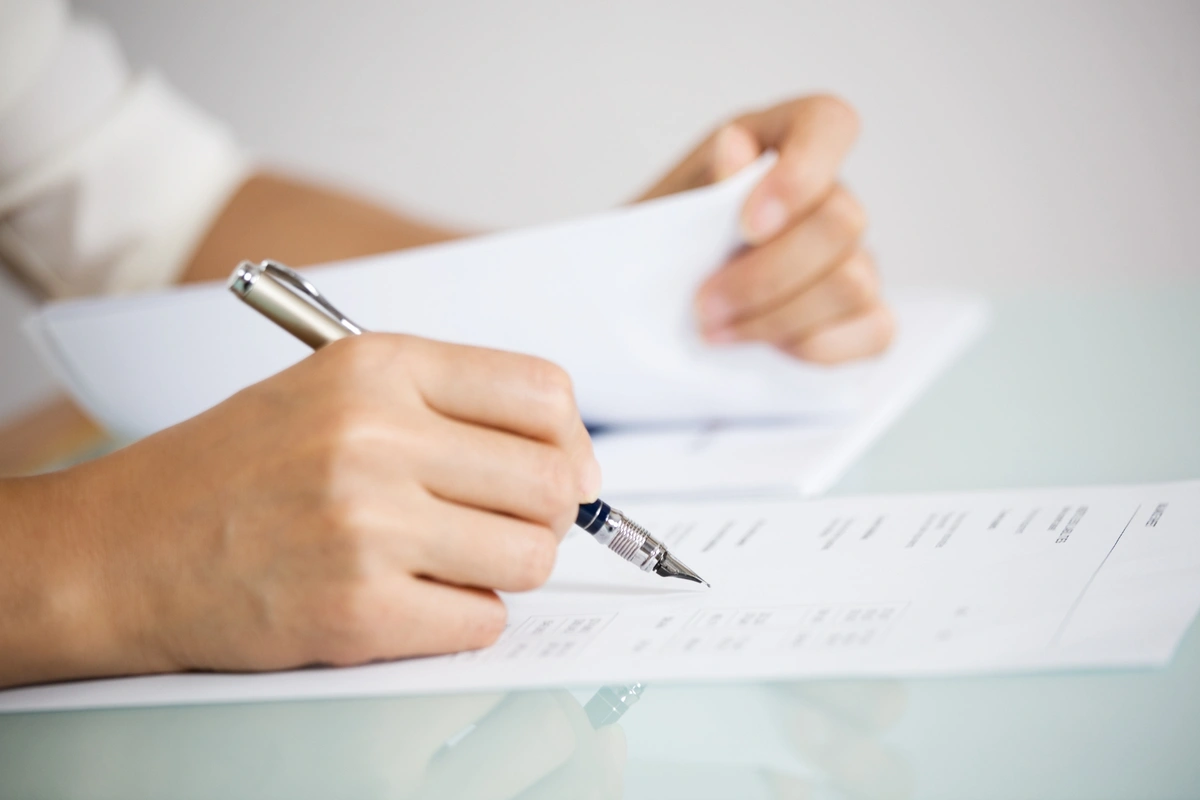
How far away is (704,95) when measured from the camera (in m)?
1.62

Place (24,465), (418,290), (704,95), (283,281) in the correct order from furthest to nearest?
(704,95) → (24,465) → (418,290) → (283,281)

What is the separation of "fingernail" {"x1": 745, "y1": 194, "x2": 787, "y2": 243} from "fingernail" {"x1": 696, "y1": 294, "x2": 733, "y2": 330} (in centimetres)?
4

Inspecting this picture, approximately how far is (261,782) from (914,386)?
0.46 meters

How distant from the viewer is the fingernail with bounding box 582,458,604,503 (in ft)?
1.28

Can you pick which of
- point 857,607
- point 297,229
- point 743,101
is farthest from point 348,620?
point 743,101

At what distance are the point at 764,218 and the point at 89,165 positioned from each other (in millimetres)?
622

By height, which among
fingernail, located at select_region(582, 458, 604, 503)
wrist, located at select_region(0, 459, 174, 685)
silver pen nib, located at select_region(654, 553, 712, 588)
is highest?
wrist, located at select_region(0, 459, 174, 685)

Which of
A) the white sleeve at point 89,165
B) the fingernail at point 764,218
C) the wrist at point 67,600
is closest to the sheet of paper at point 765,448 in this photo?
the fingernail at point 764,218

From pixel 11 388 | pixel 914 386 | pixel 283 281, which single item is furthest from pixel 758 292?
pixel 11 388

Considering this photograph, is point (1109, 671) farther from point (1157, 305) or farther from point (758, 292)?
point (1157, 305)

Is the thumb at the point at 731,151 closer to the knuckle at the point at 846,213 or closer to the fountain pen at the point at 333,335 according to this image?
the knuckle at the point at 846,213

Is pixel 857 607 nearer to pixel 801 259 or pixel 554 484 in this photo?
pixel 554 484

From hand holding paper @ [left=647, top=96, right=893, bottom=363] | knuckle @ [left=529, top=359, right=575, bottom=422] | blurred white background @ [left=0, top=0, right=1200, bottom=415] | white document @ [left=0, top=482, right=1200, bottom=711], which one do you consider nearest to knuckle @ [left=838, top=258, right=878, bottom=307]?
hand holding paper @ [left=647, top=96, right=893, bottom=363]

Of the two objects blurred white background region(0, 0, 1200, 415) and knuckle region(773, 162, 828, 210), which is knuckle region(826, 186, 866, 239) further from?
blurred white background region(0, 0, 1200, 415)
